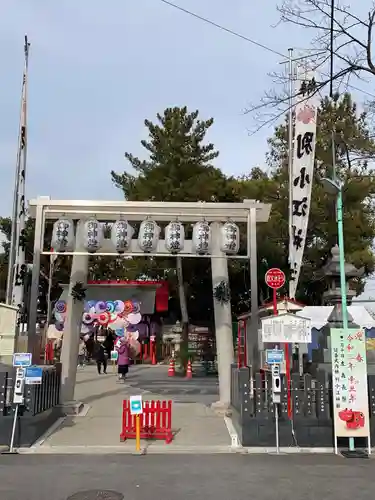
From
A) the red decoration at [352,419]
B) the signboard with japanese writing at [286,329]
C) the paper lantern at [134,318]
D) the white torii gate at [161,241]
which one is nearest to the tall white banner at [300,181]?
the white torii gate at [161,241]

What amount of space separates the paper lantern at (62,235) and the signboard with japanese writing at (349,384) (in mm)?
6735

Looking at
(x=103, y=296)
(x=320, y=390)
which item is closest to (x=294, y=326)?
(x=320, y=390)

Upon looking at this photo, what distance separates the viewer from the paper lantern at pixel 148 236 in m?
12.5

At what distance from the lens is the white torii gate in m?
12.6

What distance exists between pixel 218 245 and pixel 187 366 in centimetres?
1197

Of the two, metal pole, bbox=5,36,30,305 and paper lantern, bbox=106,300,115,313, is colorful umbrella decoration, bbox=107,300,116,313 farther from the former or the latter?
metal pole, bbox=5,36,30,305

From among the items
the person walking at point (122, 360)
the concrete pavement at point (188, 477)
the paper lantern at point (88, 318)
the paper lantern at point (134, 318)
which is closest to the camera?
the concrete pavement at point (188, 477)

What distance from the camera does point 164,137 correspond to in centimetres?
2867

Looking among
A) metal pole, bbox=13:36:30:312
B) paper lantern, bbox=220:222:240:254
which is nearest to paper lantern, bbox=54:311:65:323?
metal pole, bbox=13:36:30:312

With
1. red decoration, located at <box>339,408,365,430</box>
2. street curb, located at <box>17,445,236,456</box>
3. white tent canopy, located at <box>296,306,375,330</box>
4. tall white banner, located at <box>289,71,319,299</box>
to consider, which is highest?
tall white banner, located at <box>289,71,319,299</box>

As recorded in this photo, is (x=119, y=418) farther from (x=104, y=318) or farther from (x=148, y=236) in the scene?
(x=104, y=318)

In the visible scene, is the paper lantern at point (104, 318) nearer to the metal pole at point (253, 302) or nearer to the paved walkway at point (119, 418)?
the paved walkway at point (119, 418)

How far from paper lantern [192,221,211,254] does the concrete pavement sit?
5.40 meters

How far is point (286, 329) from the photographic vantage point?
9.55 meters
